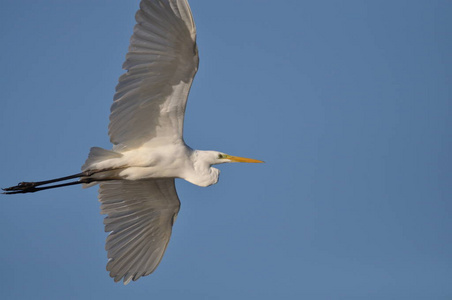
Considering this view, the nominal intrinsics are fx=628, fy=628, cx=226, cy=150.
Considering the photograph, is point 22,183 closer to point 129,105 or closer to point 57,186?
point 57,186

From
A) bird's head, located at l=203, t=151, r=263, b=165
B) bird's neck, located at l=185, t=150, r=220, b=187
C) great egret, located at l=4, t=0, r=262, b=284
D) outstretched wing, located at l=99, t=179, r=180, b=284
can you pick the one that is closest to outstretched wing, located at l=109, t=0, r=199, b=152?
great egret, located at l=4, t=0, r=262, b=284

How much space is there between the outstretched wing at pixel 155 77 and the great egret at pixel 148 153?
0.01 metres

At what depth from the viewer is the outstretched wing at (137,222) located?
9594 millimetres

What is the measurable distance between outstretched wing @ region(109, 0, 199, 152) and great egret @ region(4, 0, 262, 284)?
0.01 metres

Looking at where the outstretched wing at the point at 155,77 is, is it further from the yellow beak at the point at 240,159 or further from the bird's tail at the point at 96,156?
the yellow beak at the point at 240,159

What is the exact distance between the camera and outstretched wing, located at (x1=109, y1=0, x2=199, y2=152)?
755cm

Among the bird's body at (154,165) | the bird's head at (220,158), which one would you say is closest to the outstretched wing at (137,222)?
the bird's body at (154,165)

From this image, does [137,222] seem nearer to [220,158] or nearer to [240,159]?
[220,158]

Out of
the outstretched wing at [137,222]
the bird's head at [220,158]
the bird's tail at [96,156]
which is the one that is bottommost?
the outstretched wing at [137,222]

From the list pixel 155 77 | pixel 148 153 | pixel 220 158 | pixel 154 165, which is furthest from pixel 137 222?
pixel 155 77

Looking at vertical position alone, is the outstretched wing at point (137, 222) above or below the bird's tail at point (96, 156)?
below

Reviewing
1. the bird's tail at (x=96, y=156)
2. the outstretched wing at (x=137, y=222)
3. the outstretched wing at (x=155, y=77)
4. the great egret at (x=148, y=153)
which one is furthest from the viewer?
the outstretched wing at (x=137, y=222)

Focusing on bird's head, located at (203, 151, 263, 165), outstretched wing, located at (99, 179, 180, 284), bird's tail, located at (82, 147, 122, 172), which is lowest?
outstretched wing, located at (99, 179, 180, 284)

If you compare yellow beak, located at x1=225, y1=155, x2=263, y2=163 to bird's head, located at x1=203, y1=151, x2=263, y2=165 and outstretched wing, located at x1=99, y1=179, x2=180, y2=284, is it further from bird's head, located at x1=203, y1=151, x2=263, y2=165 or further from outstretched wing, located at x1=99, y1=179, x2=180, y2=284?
outstretched wing, located at x1=99, y1=179, x2=180, y2=284
